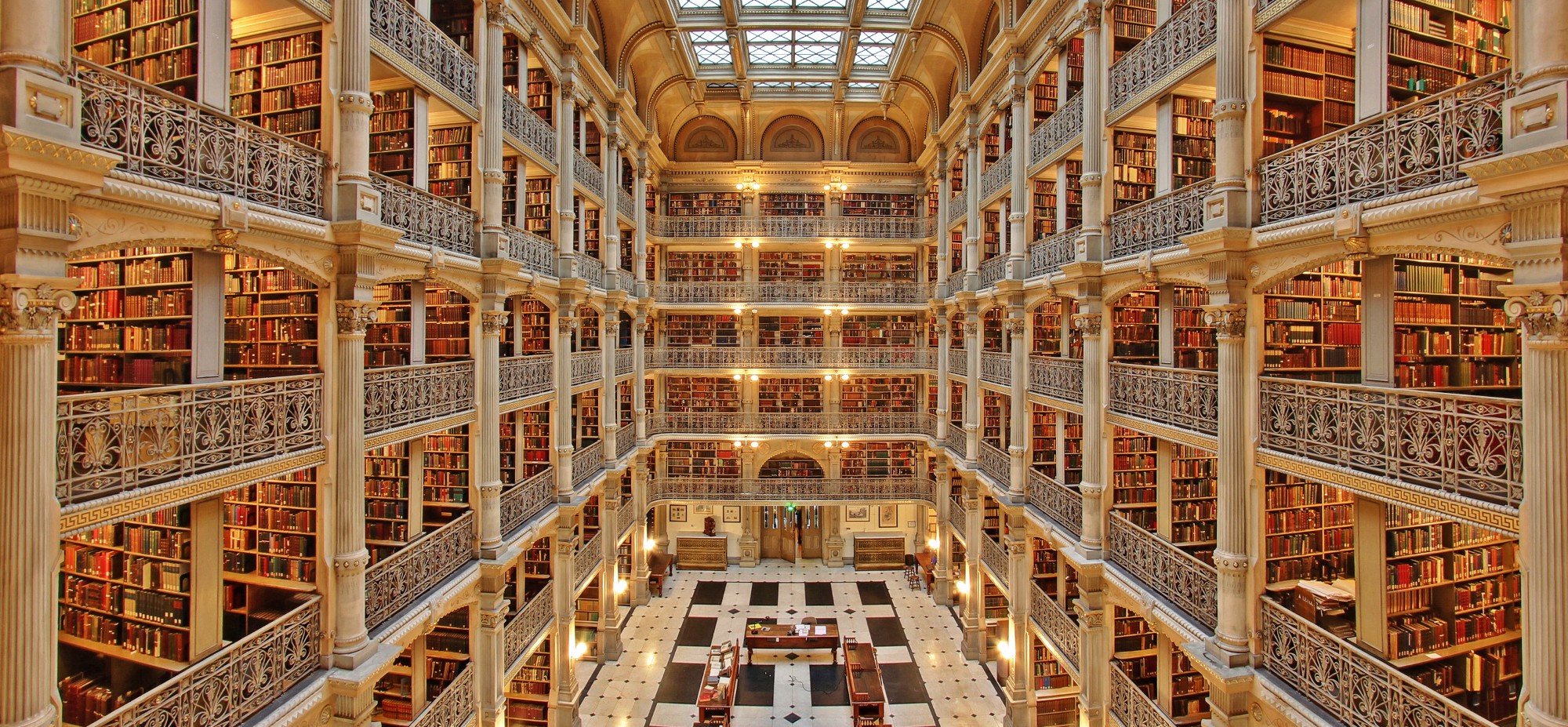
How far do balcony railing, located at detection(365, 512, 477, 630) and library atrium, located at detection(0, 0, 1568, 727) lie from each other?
59 millimetres

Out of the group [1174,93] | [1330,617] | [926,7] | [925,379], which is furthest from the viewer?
[925,379]

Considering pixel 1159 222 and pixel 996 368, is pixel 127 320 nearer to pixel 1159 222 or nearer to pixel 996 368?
pixel 1159 222

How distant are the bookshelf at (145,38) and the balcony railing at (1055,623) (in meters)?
10.1

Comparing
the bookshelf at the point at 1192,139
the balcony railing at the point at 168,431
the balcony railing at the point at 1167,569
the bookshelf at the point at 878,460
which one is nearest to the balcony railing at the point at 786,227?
the bookshelf at the point at 878,460

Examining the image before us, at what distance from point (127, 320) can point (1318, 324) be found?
1027 cm

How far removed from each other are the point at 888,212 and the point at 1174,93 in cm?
1092

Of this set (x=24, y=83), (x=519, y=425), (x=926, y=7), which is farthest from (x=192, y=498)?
(x=926, y=7)

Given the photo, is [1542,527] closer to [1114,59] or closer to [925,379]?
[1114,59]

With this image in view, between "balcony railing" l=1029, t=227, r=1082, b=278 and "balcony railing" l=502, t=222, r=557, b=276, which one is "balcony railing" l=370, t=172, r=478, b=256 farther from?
"balcony railing" l=1029, t=227, r=1082, b=278

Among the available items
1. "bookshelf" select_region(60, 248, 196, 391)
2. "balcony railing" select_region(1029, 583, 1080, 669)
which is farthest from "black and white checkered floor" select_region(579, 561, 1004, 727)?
"bookshelf" select_region(60, 248, 196, 391)

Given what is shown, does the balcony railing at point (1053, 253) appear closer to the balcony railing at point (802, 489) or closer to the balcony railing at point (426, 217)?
the balcony railing at point (426, 217)

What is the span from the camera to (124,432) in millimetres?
3867

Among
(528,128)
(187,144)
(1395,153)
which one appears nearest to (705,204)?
(528,128)

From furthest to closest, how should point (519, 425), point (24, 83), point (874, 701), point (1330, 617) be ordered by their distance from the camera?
point (874, 701) < point (519, 425) < point (1330, 617) < point (24, 83)
